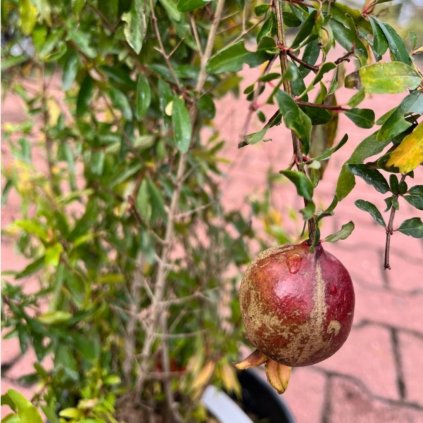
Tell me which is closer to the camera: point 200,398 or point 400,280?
point 200,398

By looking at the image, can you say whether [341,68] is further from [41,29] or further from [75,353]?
[75,353]

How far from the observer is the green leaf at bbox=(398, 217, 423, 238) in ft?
1.51

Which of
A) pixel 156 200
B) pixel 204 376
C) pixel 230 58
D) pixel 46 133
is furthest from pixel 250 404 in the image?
→ pixel 230 58

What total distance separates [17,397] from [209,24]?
0.52 meters

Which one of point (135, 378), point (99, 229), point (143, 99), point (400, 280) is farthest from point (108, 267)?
point (400, 280)

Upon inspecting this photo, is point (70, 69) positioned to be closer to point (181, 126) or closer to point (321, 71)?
point (181, 126)

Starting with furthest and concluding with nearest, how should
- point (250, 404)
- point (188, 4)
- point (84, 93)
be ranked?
point (250, 404), point (84, 93), point (188, 4)

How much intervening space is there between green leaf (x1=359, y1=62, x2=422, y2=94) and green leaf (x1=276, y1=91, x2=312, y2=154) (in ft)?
0.17

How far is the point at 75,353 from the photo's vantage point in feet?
3.43

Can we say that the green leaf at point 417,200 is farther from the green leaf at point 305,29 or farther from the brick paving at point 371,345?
the brick paving at point 371,345

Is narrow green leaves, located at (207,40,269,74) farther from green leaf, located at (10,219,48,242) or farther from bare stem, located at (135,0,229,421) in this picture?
green leaf, located at (10,219,48,242)

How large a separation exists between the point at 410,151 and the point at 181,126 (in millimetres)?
315

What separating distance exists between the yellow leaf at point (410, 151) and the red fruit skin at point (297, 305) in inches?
3.5

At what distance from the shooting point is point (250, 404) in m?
1.32
